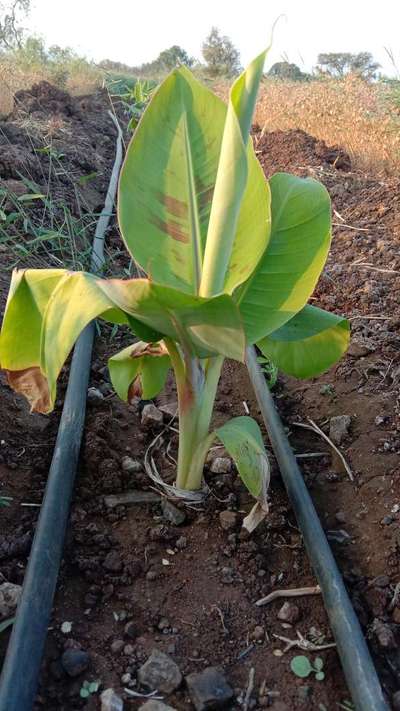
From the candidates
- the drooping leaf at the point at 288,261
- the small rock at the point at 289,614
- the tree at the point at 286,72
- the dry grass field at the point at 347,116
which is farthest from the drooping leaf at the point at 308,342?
the tree at the point at 286,72

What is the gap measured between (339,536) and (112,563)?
0.61 meters

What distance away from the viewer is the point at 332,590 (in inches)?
58.9

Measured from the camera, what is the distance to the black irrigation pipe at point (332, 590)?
1279 mm

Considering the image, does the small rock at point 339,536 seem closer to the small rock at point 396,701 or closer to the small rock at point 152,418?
the small rock at point 396,701

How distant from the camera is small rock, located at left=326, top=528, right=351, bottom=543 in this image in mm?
1756

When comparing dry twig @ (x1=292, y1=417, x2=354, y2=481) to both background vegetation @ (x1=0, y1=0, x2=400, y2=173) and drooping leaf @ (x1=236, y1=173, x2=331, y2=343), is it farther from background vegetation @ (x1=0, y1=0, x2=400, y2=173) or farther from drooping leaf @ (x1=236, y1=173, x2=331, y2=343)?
background vegetation @ (x1=0, y1=0, x2=400, y2=173)

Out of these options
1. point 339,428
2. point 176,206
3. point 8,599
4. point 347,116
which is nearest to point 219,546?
point 8,599

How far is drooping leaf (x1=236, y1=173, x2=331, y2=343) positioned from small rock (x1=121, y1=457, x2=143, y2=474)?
0.61 meters

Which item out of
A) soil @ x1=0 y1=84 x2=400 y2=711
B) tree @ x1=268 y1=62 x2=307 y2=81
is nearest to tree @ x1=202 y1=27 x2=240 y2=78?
tree @ x1=268 y1=62 x2=307 y2=81

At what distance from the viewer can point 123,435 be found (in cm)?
216

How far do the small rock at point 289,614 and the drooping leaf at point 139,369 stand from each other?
0.69 m

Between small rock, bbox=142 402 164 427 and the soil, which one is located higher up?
small rock, bbox=142 402 164 427

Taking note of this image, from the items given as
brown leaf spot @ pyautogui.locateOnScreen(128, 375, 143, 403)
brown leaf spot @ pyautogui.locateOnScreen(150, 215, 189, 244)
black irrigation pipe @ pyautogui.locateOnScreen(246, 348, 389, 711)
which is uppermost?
brown leaf spot @ pyautogui.locateOnScreen(150, 215, 189, 244)

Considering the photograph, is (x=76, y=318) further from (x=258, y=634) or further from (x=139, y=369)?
(x=258, y=634)
